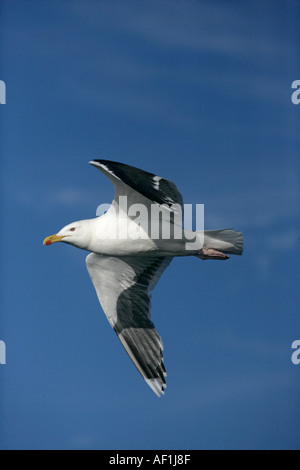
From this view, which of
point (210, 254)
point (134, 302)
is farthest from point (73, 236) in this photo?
point (210, 254)

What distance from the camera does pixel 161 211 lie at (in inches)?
352

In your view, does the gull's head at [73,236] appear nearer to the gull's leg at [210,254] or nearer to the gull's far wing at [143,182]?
the gull's far wing at [143,182]

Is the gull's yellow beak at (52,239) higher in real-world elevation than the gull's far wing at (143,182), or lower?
lower

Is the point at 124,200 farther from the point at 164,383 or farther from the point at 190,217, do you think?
the point at 164,383

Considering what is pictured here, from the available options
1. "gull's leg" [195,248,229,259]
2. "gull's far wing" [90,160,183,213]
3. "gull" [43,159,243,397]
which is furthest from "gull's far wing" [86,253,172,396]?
"gull's far wing" [90,160,183,213]

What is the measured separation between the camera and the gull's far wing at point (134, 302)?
32.2ft

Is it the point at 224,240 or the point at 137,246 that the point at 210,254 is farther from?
the point at 137,246

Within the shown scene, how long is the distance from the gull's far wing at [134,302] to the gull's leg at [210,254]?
36.2 inches

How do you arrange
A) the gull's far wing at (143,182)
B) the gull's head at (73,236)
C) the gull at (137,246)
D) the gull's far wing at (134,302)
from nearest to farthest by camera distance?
1. the gull's far wing at (143,182)
2. the gull at (137,246)
3. the gull's head at (73,236)
4. the gull's far wing at (134,302)

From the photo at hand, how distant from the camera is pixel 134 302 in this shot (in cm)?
998

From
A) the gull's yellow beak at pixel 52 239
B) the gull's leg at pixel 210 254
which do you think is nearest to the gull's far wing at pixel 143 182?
the gull's leg at pixel 210 254

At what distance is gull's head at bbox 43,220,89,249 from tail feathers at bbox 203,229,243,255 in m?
1.54

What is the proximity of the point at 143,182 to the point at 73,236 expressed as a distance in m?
1.38

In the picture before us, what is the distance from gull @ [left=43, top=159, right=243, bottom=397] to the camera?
27.3ft
